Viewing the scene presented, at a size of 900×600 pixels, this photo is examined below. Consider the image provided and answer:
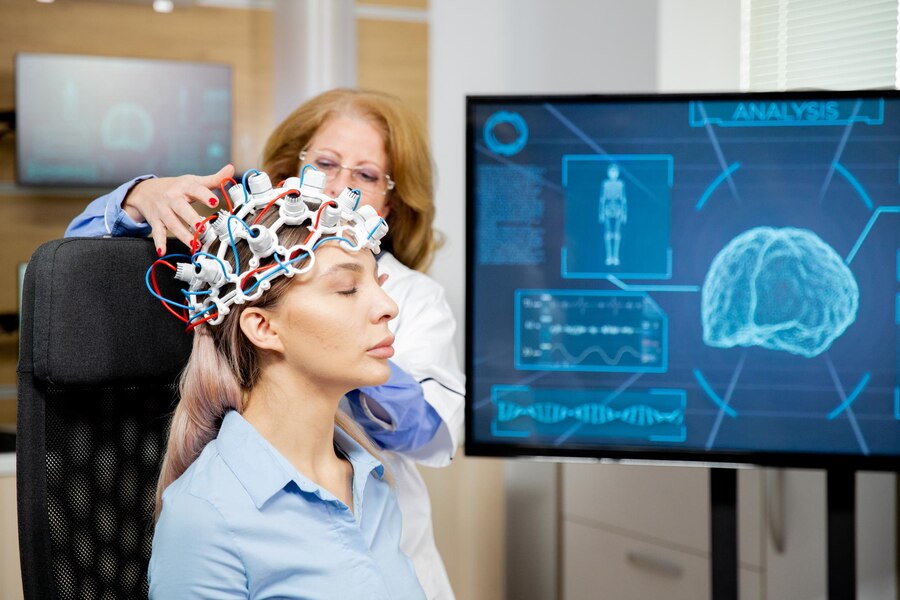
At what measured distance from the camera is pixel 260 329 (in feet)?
4.03

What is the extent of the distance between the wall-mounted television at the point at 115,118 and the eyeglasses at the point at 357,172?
1.16 metres

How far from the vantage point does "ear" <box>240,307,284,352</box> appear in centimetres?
122

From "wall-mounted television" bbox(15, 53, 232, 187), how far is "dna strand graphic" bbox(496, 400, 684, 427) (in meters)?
1.37

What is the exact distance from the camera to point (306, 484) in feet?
3.95

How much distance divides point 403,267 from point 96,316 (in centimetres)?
69

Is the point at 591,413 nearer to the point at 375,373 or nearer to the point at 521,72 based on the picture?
the point at 375,373

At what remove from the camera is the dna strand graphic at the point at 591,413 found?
73.7 inches

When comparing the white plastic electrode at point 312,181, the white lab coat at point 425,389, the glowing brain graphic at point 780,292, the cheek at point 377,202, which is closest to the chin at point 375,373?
the white plastic electrode at point 312,181

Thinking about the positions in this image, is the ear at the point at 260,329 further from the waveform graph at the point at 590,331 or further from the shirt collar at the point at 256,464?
the waveform graph at the point at 590,331

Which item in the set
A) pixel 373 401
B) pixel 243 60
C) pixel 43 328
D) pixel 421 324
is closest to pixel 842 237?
pixel 421 324

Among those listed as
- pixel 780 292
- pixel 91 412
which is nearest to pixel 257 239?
pixel 91 412

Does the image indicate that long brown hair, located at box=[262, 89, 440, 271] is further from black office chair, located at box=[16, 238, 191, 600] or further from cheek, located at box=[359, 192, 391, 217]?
black office chair, located at box=[16, 238, 191, 600]

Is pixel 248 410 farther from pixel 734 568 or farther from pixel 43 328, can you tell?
pixel 734 568

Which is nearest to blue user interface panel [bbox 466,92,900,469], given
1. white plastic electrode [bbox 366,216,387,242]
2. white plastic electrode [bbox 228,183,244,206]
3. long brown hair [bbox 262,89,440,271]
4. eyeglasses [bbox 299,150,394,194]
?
long brown hair [bbox 262,89,440,271]
